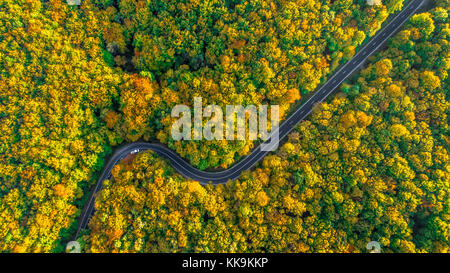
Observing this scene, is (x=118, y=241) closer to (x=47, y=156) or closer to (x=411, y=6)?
(x=47, y=156)

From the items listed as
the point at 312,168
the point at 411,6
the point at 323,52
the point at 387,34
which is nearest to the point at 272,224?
the point at 312,168

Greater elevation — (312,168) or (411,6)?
(411,6)

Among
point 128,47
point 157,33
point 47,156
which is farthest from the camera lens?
point 128,47

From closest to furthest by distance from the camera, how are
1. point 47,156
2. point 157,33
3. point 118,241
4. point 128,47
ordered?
1. point 118,241
2. point 47,156
3. point 157,33
4. point 128,47

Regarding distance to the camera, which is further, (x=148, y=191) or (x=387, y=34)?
(x=387, y=34)

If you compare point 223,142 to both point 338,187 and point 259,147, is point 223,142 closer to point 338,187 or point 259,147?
point 259,147

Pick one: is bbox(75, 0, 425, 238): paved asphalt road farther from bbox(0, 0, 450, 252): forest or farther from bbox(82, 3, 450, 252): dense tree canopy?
bbox(82, 3, 450, 252): dense tree canopy

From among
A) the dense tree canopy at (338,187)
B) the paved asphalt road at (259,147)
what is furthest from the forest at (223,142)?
the paved asphalt road at (259,147)
